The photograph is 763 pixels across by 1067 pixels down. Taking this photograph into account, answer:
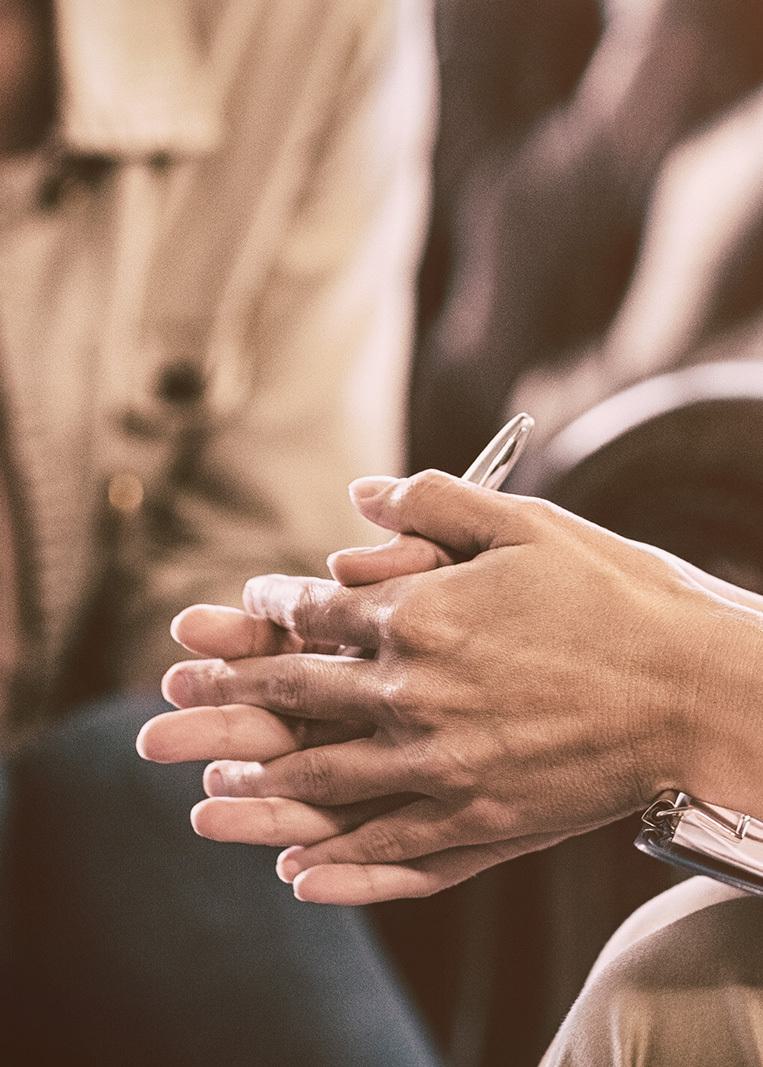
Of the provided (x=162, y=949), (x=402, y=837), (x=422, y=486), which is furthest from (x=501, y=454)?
(x=162, y=949)

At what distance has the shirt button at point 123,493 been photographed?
0.70 meters

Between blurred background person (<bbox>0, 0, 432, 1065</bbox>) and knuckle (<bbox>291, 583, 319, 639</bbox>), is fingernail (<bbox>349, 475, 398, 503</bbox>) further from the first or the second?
blurred background person (<bbox>0, 0, 432, 1065</bbox>)

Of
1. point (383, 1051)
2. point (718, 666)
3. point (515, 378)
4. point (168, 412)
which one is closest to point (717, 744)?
point (718, 666)

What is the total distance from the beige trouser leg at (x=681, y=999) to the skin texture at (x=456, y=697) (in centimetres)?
4

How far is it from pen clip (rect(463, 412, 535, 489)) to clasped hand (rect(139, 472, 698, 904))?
Answer: 3 cm

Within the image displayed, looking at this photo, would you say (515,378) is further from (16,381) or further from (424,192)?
Result: (16,381)

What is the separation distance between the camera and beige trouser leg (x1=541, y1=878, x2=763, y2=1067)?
1.08ft

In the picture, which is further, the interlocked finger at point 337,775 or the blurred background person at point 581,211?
the blurred background person at point 581,211

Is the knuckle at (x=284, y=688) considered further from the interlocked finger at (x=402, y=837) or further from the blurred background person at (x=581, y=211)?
the blurred background person at (x=581, y=211)

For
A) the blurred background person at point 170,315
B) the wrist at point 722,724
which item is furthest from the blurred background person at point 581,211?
the wrist at point 722,724

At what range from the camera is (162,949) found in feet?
1.65

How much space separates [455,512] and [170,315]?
37 cm

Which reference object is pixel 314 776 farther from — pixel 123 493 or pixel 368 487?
pixel 123 493

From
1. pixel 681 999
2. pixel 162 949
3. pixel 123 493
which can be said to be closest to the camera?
pixel 681 999
